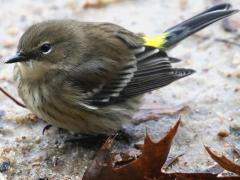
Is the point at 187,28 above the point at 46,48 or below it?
below

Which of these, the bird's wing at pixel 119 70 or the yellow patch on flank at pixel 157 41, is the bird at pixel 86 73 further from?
the yellow patch on flank at pixel 157 41

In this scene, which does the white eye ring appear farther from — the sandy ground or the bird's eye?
the sandy ground

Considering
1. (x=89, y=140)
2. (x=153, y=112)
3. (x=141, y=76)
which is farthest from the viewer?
(x=153, y=112)

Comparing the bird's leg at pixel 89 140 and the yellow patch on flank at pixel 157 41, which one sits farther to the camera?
the yellow patch on flank at pixel 157 41

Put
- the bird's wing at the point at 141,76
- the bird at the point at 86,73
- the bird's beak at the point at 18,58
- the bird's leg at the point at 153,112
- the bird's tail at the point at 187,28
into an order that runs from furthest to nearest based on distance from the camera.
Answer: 1. the bird's tail at the point at 187,28
2. the bird's leg at the point at 153,112
3. the bird's wing at the point at 141,76
4. the bird at the point at 86,73
5. the bird's beak at the point at 18,58

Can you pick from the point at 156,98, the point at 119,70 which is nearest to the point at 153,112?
the point at 156,98

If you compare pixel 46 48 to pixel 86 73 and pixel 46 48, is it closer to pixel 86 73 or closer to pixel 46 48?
pixel 46 48

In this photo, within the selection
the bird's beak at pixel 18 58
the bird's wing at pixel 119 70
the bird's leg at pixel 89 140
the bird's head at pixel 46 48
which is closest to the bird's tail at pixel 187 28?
the bird's wing at pixel 119 70
